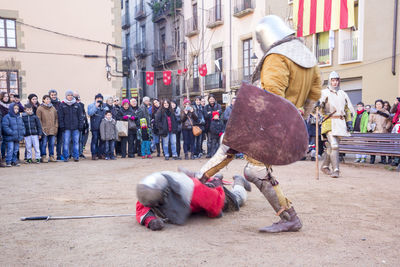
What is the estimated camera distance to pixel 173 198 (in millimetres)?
3338

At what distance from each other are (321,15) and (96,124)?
1220cm

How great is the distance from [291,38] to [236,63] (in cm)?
1961

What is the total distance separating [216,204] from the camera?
3.50 m

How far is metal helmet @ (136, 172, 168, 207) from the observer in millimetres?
3146

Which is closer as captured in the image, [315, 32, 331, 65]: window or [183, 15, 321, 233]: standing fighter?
[183, 15, 321, 233]: standing fighter

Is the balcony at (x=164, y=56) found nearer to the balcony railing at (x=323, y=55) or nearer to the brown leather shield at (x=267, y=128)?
the balcony railing at (x=323, y=55)

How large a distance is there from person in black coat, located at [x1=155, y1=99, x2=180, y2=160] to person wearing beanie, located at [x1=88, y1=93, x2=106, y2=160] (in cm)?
156

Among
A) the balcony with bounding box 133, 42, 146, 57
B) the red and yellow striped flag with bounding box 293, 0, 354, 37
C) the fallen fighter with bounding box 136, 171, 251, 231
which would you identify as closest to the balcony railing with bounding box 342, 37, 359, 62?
the red and yellow striped flag with bounding box 293, 0, 354, 37

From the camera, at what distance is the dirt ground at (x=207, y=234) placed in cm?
257

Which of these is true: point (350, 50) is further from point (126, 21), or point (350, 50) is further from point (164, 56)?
point (126, 21)

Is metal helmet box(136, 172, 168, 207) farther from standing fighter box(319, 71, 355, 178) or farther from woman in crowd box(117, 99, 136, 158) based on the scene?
woman in crowd box(117, 99, 136, 158)

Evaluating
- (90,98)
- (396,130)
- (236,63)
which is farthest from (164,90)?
(396,130)

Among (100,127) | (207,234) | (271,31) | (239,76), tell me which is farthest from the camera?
(239,76)

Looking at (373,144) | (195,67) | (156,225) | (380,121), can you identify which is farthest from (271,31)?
(195,67)
